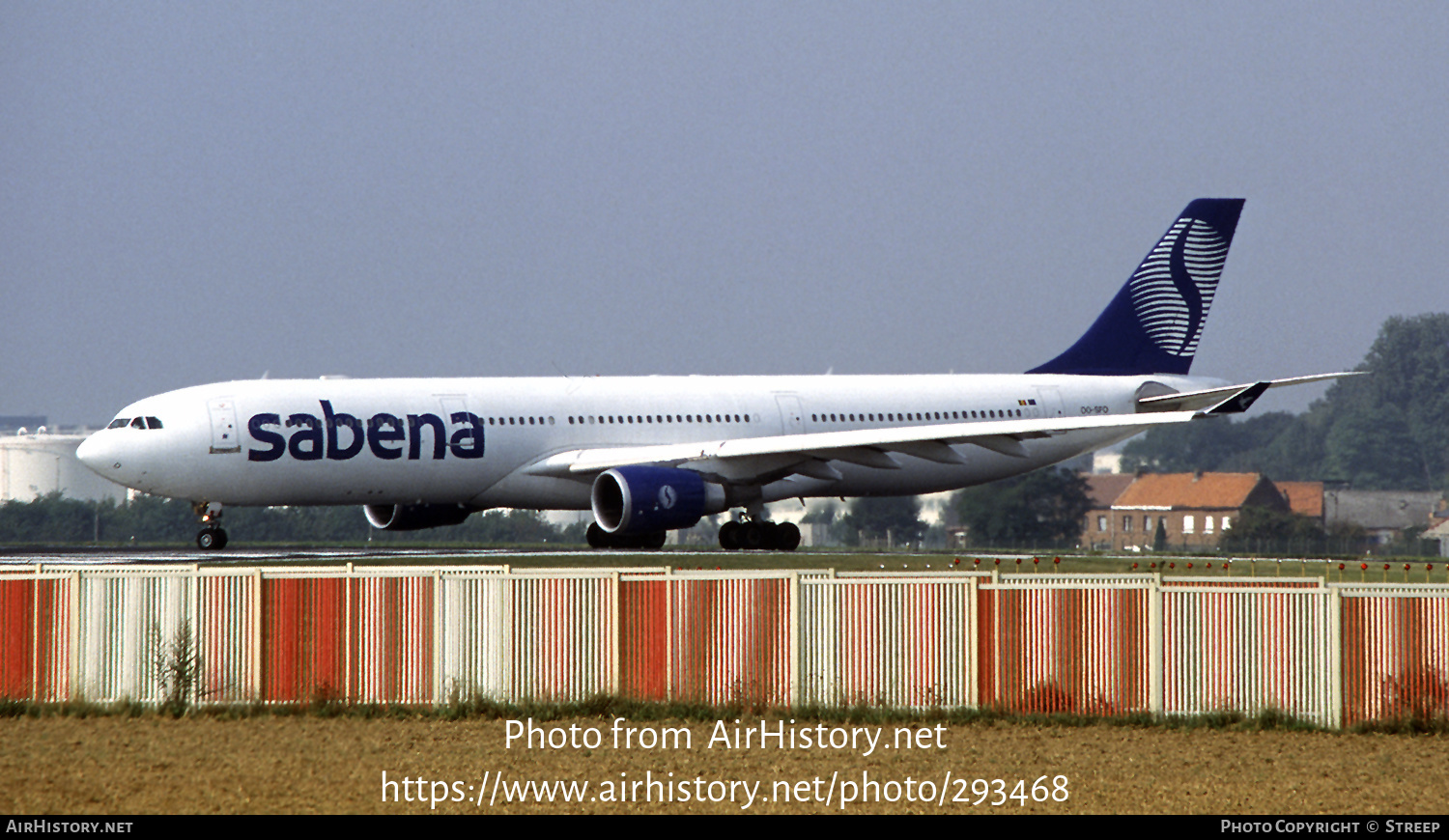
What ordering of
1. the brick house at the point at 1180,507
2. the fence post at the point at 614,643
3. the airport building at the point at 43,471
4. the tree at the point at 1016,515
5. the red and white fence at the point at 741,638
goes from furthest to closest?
the airport building at the point at 43,471 < the brick house at the point at 1180,507 < the tree at the point at 1016,515 < the fence post at the point at 614,643 < the red and white fence at the point at 741,638

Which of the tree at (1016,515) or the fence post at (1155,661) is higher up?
the fence post at (1155,661)

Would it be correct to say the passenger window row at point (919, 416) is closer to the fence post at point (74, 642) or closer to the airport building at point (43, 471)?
the fence post at point (74, 642)

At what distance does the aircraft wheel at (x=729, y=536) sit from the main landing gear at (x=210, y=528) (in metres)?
10.8

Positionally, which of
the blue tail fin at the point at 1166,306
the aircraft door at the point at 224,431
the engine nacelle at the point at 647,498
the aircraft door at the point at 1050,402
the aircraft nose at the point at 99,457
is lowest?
the engine nacelle at the point at 647,498

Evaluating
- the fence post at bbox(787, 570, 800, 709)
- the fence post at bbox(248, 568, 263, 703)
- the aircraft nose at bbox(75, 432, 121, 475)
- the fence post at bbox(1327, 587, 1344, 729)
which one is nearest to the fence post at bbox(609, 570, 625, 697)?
the fence post at bbox(787, 570, 800, 709)

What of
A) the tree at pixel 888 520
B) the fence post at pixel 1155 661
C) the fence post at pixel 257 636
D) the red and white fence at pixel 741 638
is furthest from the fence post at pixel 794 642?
the tree at pixel 888 520

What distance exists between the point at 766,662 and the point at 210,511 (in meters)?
23.0

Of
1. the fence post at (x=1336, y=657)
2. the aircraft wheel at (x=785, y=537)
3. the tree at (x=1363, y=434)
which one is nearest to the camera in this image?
the fence post at (x=1336, y=657)

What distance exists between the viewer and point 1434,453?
11925 cm

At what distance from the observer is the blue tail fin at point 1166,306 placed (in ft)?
151

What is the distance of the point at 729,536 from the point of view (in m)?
39.6

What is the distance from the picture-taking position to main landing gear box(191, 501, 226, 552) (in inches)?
1427
